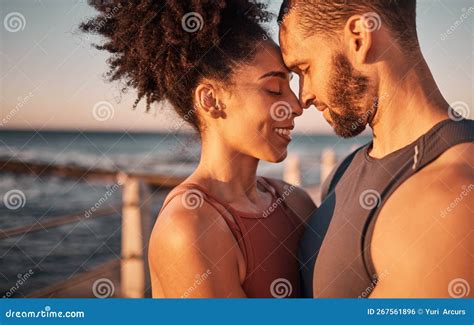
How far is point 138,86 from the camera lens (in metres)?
2.72

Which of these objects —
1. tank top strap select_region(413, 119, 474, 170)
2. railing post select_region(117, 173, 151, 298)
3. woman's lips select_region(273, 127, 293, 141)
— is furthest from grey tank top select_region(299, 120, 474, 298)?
railing post select_region(117, 173, 151, 298)

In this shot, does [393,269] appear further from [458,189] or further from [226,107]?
[226,107]

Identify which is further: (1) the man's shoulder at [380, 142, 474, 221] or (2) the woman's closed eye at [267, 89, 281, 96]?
(2) the woman's closed eye at [267, 89, 281, 96]

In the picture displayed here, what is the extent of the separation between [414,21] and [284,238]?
968 mm

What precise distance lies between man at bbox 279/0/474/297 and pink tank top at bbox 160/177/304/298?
0.08 meters

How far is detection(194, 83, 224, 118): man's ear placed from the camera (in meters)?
2.60

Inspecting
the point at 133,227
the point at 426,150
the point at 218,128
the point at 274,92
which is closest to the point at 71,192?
the point at 133,227

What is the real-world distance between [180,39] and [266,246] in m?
0.85

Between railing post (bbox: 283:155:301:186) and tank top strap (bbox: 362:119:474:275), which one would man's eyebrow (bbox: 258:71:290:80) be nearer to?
tank top strap (bbox: 362:119:474:275)

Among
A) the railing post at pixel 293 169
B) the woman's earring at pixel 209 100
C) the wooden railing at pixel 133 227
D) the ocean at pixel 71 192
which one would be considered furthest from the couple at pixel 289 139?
the railing post at pixel 293 169

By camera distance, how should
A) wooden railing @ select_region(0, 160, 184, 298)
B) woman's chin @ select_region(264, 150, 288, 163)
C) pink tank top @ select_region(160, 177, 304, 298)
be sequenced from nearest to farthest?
1. pink tank top @ select_region(160, 177, 304, 298)
2. woman's chin @ select_region(264, 150, 288, 163)
3. wooden railing @ select_region(0, 160, 184, 298)

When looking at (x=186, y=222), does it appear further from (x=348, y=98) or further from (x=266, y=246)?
(x=348, y=98)

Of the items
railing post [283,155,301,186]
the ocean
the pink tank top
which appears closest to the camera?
the pink tank top

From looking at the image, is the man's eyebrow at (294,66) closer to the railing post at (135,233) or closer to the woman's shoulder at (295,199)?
the woman's shoulder at (295,199)
